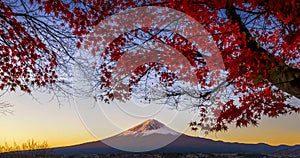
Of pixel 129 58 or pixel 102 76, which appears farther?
pixel 102 76

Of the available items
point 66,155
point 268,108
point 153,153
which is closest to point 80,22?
point 268,108

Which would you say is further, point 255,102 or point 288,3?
point 255,102

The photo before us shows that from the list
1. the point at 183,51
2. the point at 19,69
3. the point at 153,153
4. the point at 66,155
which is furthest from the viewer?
the point at 153,153

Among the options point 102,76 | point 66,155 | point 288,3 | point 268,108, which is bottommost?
point 66,155

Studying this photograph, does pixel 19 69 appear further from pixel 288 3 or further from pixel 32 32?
pixel 288 3

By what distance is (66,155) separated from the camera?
24.9m

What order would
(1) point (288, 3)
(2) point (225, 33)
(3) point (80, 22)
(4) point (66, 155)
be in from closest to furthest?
1. (1) point (288, 3)
2. (2) point (225, 33)
3. (3) point (80, 22)
4. (4) point (66, 155)

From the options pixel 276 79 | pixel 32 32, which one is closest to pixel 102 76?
pixel 32 32

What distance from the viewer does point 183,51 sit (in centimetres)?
1134

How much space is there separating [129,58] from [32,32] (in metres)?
4.25

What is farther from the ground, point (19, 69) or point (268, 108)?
point (19, 69)

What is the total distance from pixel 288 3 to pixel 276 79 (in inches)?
91.3

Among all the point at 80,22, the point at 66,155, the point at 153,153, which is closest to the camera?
the point at 80,22

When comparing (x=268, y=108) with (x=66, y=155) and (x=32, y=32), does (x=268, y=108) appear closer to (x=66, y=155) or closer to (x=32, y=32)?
(x=32, y=32)
